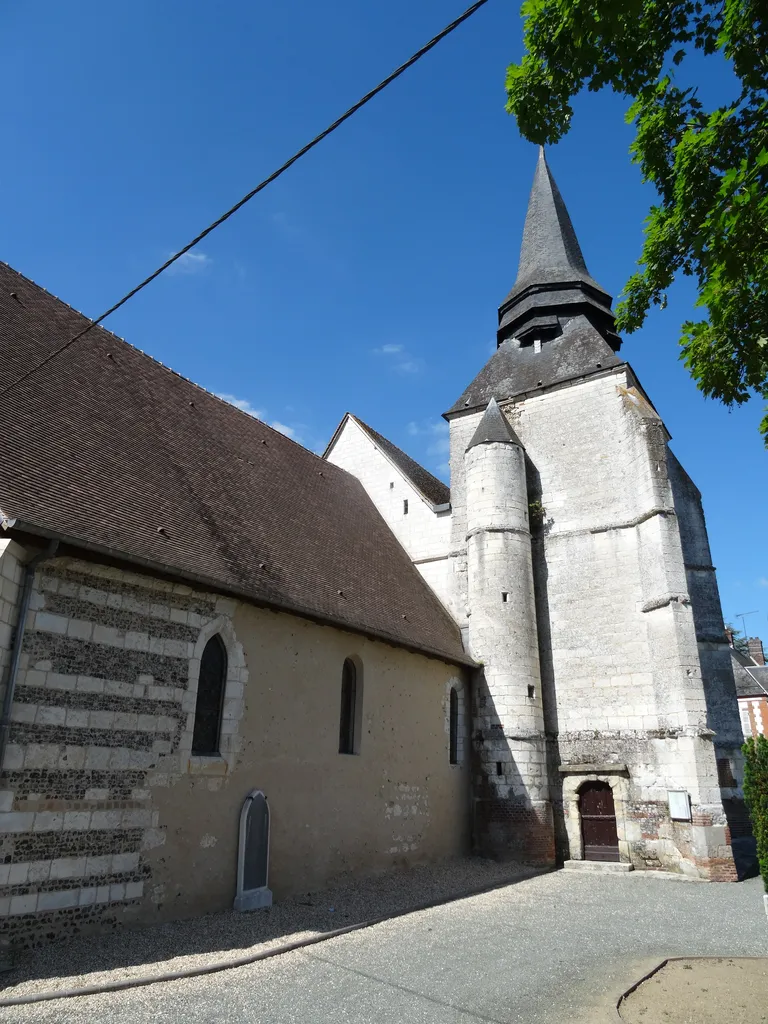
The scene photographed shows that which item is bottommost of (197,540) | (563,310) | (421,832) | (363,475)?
(421,832)

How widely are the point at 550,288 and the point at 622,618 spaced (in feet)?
31.4

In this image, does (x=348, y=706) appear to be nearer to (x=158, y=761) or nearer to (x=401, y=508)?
(x=158, y=761)

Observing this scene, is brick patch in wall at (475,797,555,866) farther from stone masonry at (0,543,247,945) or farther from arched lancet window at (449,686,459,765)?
stone masonry at (0,543,247,945)

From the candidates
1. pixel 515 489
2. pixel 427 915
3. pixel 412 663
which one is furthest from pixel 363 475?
pixel 427 915

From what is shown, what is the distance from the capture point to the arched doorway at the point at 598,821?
13586 mm

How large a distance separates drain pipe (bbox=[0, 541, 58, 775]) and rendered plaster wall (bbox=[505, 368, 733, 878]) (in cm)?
1107

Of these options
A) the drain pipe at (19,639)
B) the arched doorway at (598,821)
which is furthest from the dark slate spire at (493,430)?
the drain pipe at (19,639)

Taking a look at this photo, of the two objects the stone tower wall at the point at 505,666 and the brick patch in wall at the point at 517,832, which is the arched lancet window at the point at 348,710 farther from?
the brick patch in wall at the point at 517,832

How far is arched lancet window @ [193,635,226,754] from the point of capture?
8.54 metres

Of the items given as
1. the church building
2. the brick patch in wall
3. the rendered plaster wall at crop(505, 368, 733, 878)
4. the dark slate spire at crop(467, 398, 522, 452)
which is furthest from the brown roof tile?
the dark slate spire at crop(467, 398, 522, 452)

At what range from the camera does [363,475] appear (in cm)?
1853

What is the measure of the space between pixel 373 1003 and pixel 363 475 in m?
13.9

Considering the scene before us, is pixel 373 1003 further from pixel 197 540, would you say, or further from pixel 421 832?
pixel 421 832

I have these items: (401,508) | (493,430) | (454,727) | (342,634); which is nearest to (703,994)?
(342,634)
